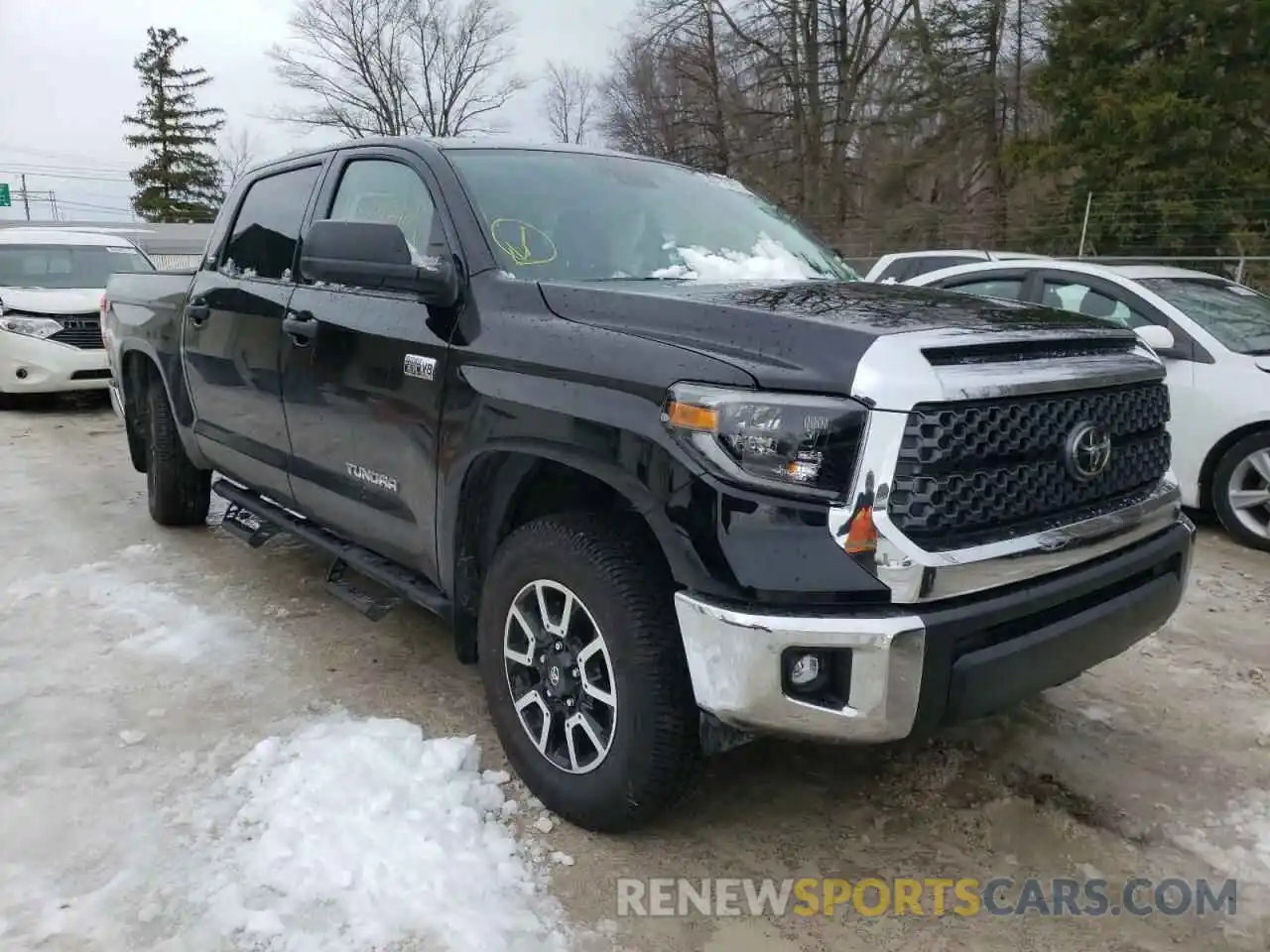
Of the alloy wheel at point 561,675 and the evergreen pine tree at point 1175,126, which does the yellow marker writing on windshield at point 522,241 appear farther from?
the evergreen pine tree at point 1175,126

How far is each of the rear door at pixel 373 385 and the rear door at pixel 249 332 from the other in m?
0.18

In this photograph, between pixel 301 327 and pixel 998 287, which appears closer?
pixel 301 327

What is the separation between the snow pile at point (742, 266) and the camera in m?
3.31

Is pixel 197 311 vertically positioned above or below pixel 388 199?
below

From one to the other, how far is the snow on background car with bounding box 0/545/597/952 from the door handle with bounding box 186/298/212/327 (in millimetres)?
1544

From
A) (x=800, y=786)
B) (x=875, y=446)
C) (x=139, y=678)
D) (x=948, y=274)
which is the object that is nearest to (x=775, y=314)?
(x=875, y=446)

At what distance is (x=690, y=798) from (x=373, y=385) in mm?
1698

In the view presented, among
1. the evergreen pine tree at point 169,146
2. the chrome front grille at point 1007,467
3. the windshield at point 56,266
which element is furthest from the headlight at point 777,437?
the evergreen pine tree at point 169,146

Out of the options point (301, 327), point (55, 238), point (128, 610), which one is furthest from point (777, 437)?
point (55, 238)

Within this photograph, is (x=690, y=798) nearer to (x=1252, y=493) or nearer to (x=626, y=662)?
(x=626, y=662)

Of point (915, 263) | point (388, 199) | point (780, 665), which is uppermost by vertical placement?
point (388, 199)

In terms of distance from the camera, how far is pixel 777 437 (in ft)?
7.35

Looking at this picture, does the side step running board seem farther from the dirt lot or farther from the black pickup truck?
the dirt lot

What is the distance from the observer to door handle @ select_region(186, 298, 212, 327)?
464 centimetres
